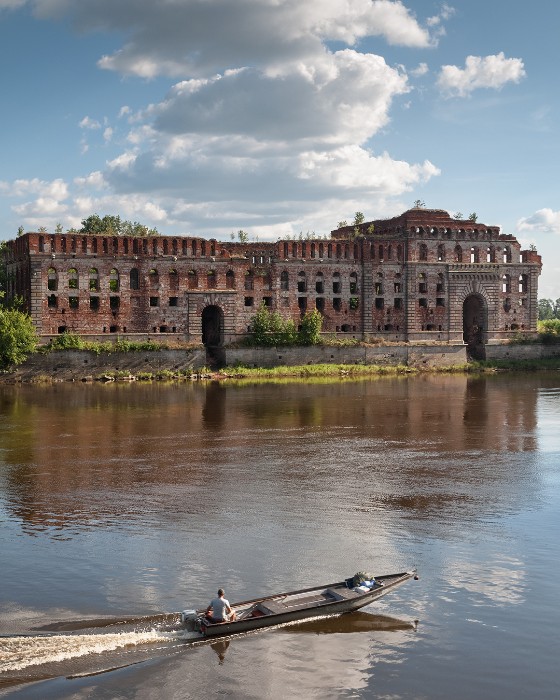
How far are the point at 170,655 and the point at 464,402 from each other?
118 ft

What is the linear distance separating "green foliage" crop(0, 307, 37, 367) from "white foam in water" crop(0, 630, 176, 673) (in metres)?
46.0

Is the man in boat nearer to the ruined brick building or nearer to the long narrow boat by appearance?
the long narrow boat

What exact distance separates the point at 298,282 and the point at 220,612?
59.2 meters

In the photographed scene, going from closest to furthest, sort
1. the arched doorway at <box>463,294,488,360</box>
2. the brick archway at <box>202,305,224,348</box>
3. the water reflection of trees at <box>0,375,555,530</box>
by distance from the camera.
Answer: the water reflection of trees at <box>0,375,555,530</box>, the brick archway at <box>202,305,224,348</box>, the arched doorway at <box>463,294,488,360</box>

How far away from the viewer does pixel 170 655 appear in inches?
548

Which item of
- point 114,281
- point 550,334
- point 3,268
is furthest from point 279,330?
point 550,334

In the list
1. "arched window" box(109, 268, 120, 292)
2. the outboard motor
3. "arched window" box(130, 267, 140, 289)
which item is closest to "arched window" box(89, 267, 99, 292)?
"arched window" box(109, 268, 120, 292)

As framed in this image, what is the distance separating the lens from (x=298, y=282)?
72625 millimetres

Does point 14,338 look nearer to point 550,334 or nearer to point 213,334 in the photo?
point 213,334

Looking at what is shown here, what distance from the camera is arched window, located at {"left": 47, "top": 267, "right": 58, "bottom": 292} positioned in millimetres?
64688

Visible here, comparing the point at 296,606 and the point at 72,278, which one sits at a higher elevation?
the point at 72,278

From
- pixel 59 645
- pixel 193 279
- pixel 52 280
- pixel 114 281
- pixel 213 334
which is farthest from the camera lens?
pixel 213 334

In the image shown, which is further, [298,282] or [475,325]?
[475,325]

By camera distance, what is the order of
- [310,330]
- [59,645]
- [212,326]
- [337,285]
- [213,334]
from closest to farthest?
[59,645]
[310,330]
[213,334]
[212,326]
[337,285]
